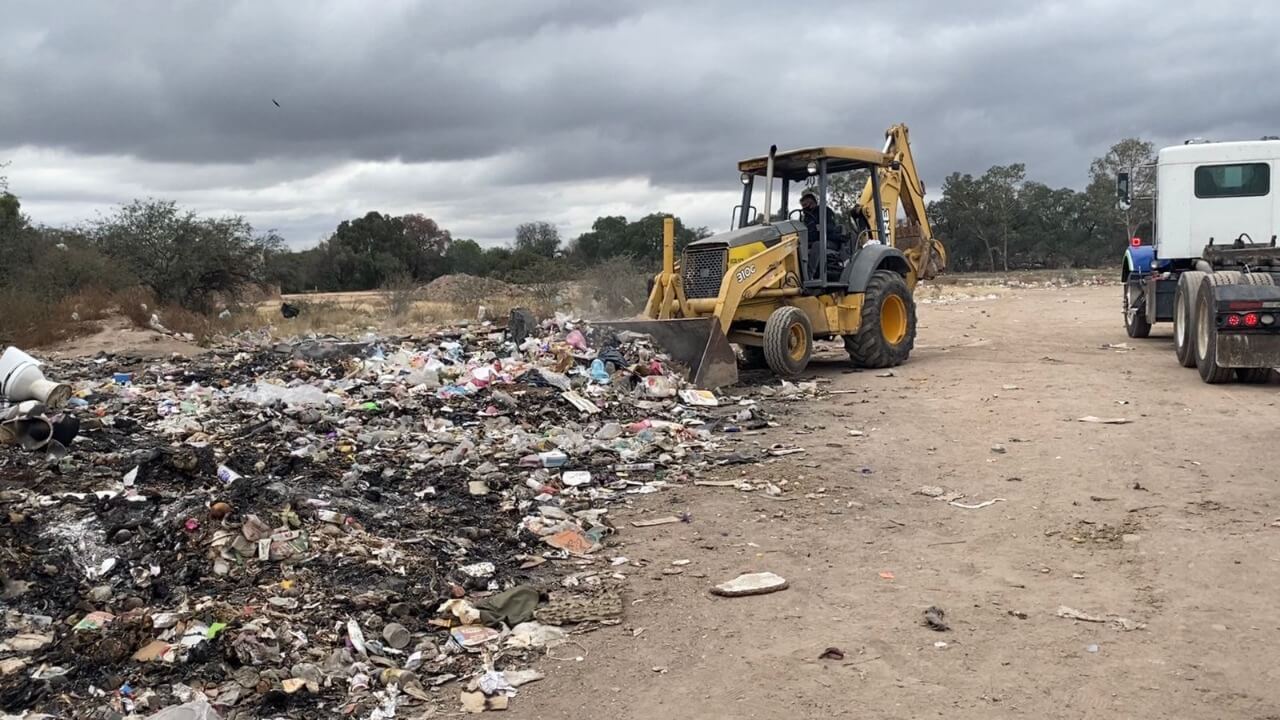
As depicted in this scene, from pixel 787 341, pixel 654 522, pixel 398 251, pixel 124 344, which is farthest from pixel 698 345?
pixel 398 251

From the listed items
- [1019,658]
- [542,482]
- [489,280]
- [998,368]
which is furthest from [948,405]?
[489,280]

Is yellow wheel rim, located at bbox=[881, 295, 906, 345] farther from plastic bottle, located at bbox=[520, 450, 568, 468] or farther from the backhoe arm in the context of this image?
plastic bottle, located at bbox=[520, 450, 568, 468]

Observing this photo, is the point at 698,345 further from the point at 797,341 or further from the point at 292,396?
the point at 292,396

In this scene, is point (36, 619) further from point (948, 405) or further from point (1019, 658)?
point (948, 405)

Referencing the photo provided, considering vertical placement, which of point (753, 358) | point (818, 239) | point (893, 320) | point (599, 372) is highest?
point (818, 239)

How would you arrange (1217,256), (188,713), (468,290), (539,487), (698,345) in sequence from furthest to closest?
(468,290)
(1217,256)
(698,345)
(539,487)
(188,713)

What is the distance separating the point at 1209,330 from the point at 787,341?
3899mm

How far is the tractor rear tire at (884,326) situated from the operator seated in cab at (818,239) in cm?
45

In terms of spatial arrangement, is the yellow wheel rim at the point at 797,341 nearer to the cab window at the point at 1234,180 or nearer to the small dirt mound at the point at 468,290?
the cab window at the point at 1234,180

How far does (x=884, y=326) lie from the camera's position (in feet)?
38.9

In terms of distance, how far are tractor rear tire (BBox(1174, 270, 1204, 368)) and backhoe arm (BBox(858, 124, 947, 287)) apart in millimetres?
2937

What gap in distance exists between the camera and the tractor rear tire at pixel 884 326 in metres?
11.2

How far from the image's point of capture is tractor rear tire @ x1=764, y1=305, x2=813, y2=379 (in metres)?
10.4

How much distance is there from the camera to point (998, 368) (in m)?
11.2
